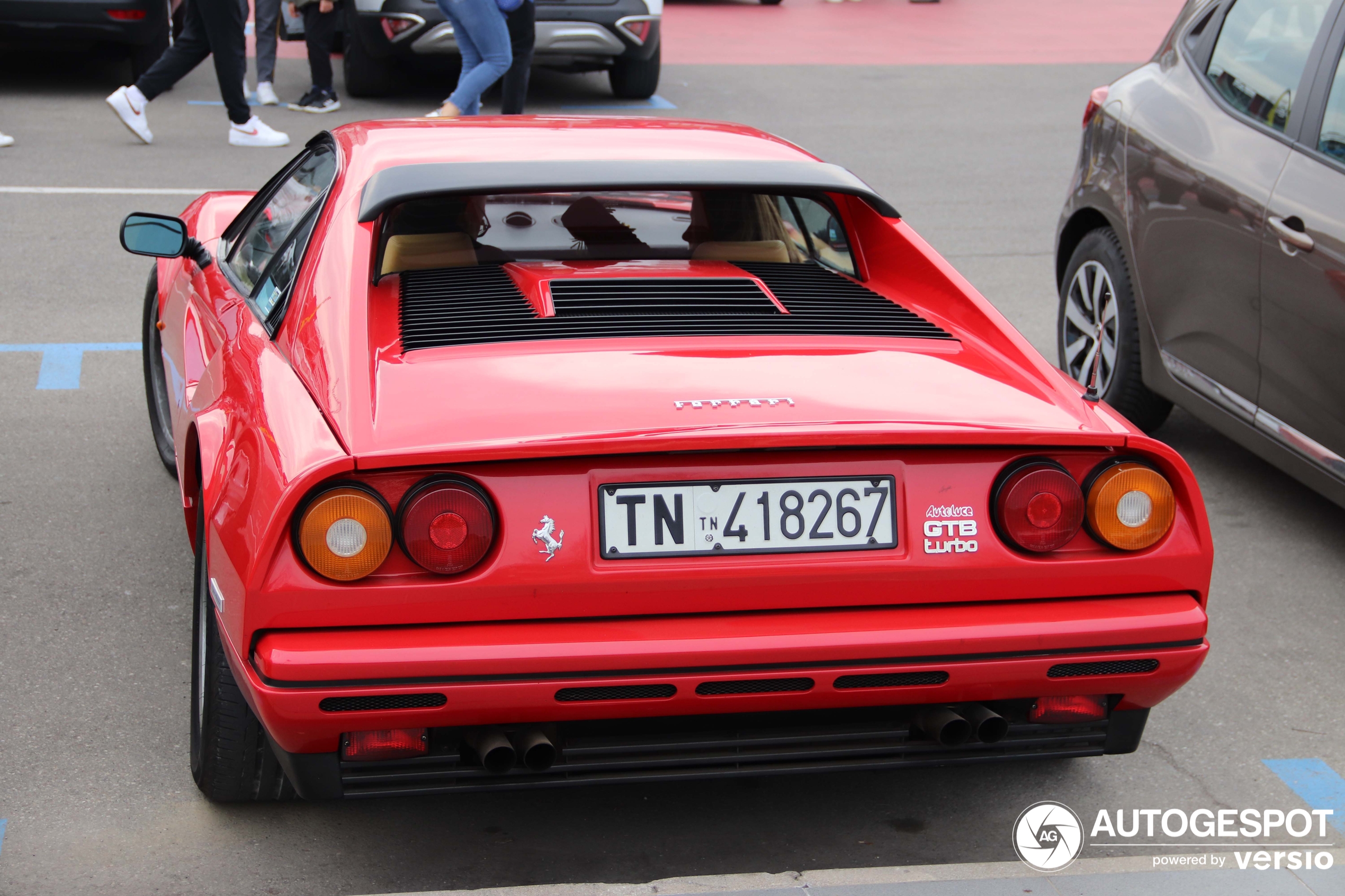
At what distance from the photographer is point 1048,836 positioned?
298cm

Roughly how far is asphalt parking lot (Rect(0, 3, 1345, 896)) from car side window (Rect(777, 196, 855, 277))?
1.31 m

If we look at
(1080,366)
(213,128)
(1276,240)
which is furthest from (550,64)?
(1276,240)

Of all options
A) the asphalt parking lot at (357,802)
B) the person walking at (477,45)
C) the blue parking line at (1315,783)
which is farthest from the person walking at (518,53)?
the blue parking line at (1315,783)

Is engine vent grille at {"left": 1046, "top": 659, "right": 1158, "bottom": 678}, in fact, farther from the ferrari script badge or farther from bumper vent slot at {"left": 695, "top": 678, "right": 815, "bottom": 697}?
the ferrari script badge

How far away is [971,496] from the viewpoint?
257 cm

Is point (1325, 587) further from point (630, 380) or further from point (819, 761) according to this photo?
point (630, 380)

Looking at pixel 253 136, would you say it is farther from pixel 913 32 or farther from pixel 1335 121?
pixel 913 32

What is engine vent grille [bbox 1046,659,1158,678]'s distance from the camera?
2572 millimetres

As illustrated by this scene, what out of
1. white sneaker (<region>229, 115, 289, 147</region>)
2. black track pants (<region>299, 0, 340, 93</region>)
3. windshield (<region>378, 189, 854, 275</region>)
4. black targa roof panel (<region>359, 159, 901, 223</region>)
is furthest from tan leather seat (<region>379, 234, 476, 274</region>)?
black track pants (<region>299, 0, 340, 93</region>)

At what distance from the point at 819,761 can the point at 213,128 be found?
9821 mm

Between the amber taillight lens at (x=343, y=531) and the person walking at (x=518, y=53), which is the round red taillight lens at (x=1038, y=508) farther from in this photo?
the person walking at (x=518, y=53)

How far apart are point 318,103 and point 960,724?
10.6 m

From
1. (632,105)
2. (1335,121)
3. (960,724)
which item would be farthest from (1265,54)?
(632,105)

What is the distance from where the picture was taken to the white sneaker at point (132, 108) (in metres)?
10.2
